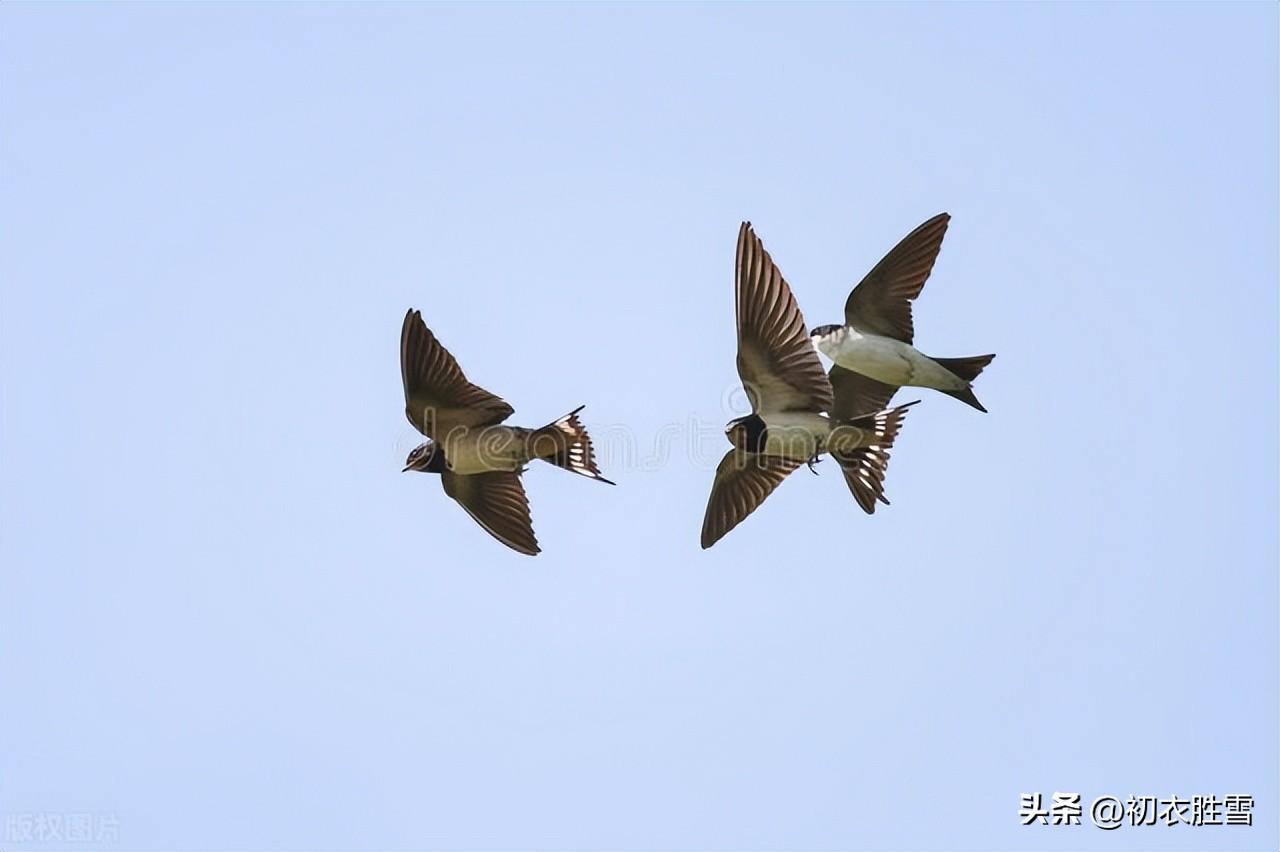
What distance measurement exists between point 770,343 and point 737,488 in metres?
0.70

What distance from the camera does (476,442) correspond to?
8.77 m

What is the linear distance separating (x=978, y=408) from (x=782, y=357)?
4.63 ft

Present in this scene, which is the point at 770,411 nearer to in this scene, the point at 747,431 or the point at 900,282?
the point at 747,431

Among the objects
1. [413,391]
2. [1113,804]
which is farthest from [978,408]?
[413,391]

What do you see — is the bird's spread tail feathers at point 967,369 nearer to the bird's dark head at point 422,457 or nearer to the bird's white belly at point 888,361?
the bird's white belly at point 888,361

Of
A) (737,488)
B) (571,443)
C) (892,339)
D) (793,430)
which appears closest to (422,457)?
(571,443)

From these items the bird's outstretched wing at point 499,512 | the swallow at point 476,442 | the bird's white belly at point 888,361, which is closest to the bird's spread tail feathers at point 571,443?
the swallow at point 476,442

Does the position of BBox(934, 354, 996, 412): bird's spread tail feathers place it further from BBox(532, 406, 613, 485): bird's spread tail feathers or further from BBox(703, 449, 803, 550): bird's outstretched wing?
BBox(532, 406, 613, 485): bird's spread tail feathers

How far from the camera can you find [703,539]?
8852 millimetres

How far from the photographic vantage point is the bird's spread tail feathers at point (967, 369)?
9.49 metres

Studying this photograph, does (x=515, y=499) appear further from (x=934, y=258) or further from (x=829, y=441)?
(x=934, y=258)

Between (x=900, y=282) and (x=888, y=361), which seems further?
(x=900, y=282)

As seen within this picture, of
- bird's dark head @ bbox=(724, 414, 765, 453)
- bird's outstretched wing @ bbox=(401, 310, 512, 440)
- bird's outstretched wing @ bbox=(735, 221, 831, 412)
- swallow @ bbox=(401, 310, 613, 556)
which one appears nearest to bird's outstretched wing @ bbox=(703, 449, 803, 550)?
bird's dark head @ bbox=(724, 414, 765, 453)

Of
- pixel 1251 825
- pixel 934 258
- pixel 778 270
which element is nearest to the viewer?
pixel 778 270
